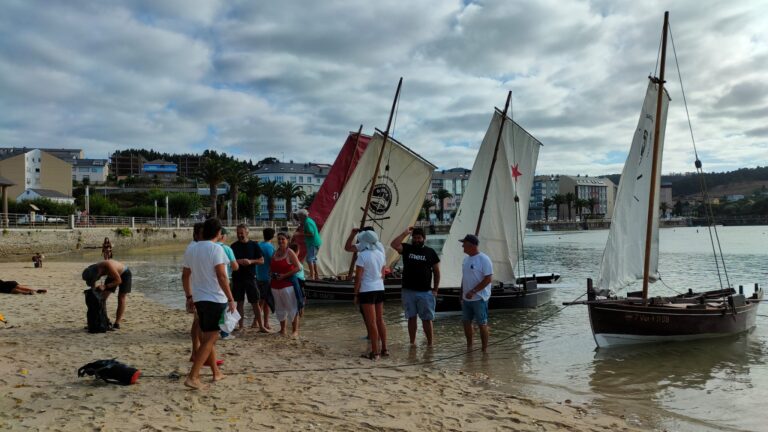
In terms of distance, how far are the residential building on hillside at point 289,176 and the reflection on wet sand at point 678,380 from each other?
126 meters

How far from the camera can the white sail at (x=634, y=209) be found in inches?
459

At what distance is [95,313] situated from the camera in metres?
9.91

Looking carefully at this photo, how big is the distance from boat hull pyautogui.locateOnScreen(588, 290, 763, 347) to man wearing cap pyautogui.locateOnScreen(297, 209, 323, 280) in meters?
7.41

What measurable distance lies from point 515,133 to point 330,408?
1127 centimetres

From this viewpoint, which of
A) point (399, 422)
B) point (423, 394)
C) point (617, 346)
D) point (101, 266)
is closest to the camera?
point (399, 422)

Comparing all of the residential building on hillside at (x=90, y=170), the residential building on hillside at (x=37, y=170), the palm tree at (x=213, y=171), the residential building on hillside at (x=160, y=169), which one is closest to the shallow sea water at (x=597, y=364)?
the palm tree at (x=213, y=171)

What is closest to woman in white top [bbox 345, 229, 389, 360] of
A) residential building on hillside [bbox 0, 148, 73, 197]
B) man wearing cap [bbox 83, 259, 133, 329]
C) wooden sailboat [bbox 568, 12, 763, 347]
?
man wearing cap [bbox 83, 259, 133, 329]

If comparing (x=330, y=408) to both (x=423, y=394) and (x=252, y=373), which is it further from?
(x=252, y=373)

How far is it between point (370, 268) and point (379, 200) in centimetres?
944

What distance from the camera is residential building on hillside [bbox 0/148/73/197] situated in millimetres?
95562

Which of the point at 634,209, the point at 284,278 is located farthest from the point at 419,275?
the point at 634,209

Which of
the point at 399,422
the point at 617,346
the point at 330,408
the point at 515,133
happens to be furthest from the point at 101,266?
the point at 515,133

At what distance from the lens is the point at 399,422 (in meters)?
5.68

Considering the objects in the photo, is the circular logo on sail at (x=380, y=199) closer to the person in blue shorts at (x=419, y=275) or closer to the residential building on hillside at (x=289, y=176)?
the person in blue shorts at (x=419, y=275)
